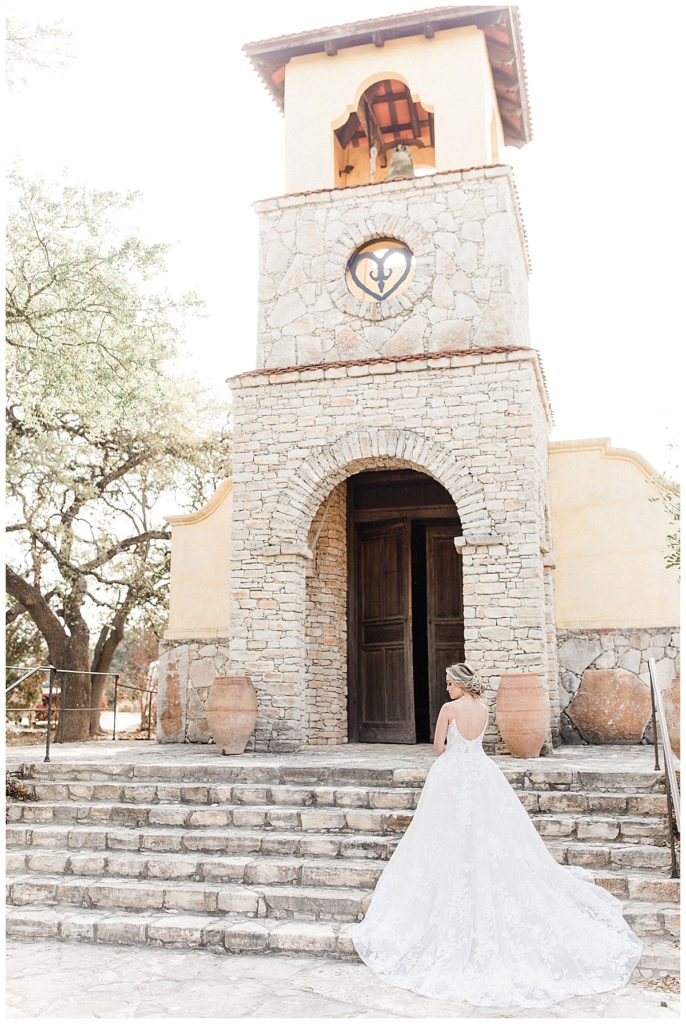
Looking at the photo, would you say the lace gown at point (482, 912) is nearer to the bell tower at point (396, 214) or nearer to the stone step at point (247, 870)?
the stone step at point (247, 870)

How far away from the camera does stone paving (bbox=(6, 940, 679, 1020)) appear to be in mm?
4156

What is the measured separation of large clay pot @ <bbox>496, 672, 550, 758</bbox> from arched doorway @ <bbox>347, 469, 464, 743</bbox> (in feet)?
8.87

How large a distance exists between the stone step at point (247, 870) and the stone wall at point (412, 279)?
6.09m

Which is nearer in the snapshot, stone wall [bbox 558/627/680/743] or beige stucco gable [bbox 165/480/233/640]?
stone wall [bbox 558/627/680/743]

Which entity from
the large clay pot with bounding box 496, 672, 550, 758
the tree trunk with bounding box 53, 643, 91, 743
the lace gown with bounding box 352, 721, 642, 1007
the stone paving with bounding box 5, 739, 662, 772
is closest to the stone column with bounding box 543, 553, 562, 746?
the stone paving with bounding box 5, 739, 662, 772

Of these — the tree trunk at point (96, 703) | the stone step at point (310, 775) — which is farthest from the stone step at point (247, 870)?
the tree trunk at point (96, 703)

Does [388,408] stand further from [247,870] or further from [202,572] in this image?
[247,870]

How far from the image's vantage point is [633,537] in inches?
439

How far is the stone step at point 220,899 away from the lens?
525cm

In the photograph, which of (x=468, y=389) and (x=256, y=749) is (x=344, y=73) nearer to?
(x=468, y=389)

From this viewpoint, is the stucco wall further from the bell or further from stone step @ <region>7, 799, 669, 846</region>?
stone step @ <region>7, 799, 669, 846</region>

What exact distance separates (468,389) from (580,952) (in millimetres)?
6330

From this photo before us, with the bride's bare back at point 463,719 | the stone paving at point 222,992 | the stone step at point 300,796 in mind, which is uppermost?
the bride's bare back at point 463,719

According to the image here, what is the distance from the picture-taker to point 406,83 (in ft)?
35.6
